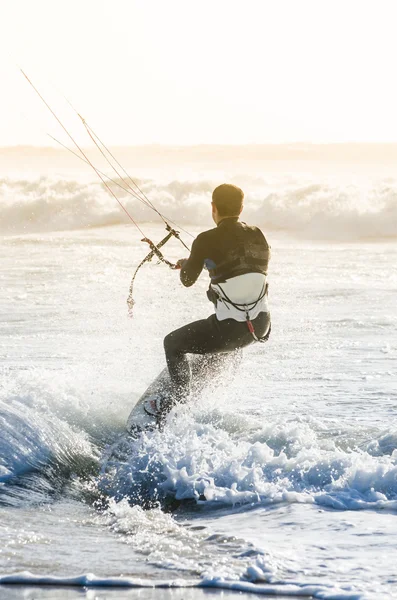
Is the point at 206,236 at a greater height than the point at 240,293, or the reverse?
the point at 206,236

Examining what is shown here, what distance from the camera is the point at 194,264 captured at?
278 inches

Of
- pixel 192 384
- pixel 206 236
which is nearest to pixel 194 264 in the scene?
pixel 206 236

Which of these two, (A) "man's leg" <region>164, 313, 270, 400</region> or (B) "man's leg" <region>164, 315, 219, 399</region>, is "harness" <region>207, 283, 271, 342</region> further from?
(B) "man's leg" <region>164, 315, 219, 399</region>

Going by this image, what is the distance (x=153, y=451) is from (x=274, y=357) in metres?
4.64

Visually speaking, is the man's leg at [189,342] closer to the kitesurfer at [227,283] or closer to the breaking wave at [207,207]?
the kitesurfer at [227,283]

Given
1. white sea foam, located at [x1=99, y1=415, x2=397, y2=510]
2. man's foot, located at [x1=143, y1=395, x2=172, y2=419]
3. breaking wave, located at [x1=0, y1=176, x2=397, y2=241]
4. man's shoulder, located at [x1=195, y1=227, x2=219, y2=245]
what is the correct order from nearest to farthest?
white sea foam, located at [x1=99, y1=415, x2=397, y2=510], man's shoulder, located at [x1=195, y1=227, x2=219, y2=245], man's foot, located at [x1=143, y1=395, x2=172, y2=419], breaking wave, located at [x1=0, y1=176, x2=397, y2=241]

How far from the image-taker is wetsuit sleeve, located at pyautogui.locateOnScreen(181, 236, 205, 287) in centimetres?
702

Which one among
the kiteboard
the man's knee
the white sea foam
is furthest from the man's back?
the white sea foam

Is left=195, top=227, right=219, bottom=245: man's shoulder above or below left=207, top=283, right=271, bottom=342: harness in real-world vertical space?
above

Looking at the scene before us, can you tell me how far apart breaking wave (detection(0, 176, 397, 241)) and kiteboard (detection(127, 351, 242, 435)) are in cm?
2764

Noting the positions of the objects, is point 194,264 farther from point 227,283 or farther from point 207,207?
point 207,207

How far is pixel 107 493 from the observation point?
6.68 meters

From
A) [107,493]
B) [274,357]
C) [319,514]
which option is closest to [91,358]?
[274,357]

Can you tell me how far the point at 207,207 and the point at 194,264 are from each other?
36663 mm
